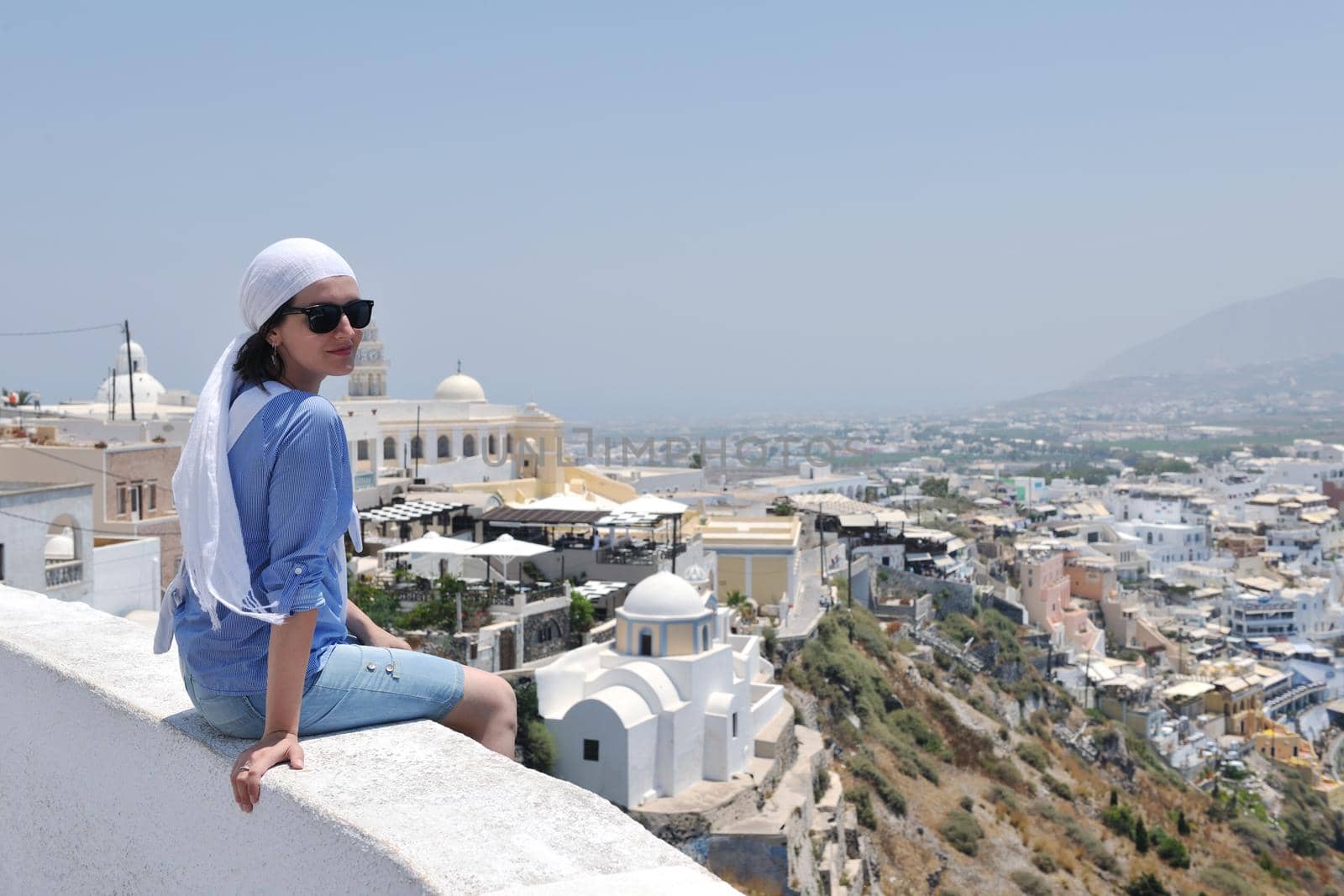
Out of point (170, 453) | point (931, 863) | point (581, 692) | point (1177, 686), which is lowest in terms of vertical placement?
point (1177, 686)

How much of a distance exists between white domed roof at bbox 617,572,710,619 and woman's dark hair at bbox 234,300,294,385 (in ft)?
39.6

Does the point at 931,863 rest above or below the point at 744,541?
below

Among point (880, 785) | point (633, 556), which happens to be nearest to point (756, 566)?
point (633, 556)

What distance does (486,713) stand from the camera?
2297 millimetres

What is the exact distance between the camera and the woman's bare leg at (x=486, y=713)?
225 centimetres

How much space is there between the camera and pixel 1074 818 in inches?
890

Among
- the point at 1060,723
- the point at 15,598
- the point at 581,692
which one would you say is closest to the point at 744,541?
the point at 581,692

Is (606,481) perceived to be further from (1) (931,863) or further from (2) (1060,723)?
(1) (931,863)

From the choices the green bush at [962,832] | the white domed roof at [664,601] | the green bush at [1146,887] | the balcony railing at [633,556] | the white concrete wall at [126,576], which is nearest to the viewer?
the white concrete wall at [126,576]

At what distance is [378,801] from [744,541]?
72.2ft

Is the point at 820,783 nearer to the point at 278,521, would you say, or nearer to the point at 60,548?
the point at 60,548

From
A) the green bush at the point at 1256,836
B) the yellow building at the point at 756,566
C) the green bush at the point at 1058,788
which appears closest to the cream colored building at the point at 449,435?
the yellow building at the point at 756,566

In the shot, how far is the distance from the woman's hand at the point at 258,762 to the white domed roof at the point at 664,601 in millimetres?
12238

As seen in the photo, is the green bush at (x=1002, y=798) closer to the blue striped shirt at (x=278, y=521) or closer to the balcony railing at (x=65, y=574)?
the balcony railing at (x=65, y=574)
